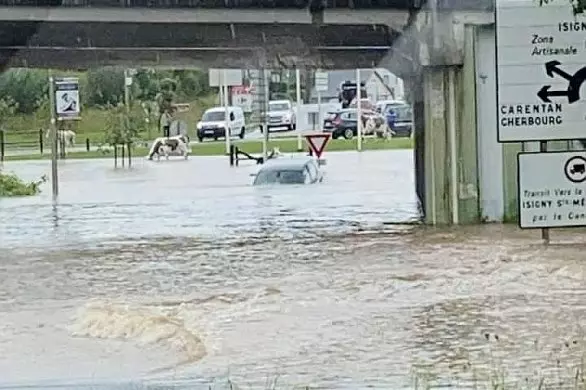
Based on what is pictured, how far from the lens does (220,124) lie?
48500 mm

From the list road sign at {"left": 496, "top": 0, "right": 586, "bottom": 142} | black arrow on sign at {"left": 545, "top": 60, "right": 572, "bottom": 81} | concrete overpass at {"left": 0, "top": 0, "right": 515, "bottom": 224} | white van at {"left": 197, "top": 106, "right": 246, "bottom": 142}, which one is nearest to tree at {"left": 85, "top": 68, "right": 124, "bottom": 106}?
white van at {"left": 197, "top": 106, "right": 246, "bottom": 142}

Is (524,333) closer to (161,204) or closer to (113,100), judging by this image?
(161,204)

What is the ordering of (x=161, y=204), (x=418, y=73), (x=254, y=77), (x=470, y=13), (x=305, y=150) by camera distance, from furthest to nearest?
(x=305, y=150)
(x=254, y=77)
(x=161, y=204)
(x=418, y=73)
(x=470, y=13)

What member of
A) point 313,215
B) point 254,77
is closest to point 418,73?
point 313,215

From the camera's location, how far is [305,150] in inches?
1735

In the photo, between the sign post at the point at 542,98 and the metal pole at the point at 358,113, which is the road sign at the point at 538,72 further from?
the metal pole at the point at 358,113

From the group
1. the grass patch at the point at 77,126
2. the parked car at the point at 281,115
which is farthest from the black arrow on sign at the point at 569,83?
the grass patch at the point at 77,126

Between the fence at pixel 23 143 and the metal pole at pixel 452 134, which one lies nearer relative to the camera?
the metal pole at pixel 452 134

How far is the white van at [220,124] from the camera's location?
46662 mm

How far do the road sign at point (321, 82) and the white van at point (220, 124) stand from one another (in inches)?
144

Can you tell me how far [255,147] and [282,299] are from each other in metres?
30.8

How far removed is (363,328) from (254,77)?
26759 millimetres

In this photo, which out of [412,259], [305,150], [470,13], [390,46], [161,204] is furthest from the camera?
[305,150]

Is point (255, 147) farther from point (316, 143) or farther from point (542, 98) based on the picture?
point (542, 98)
